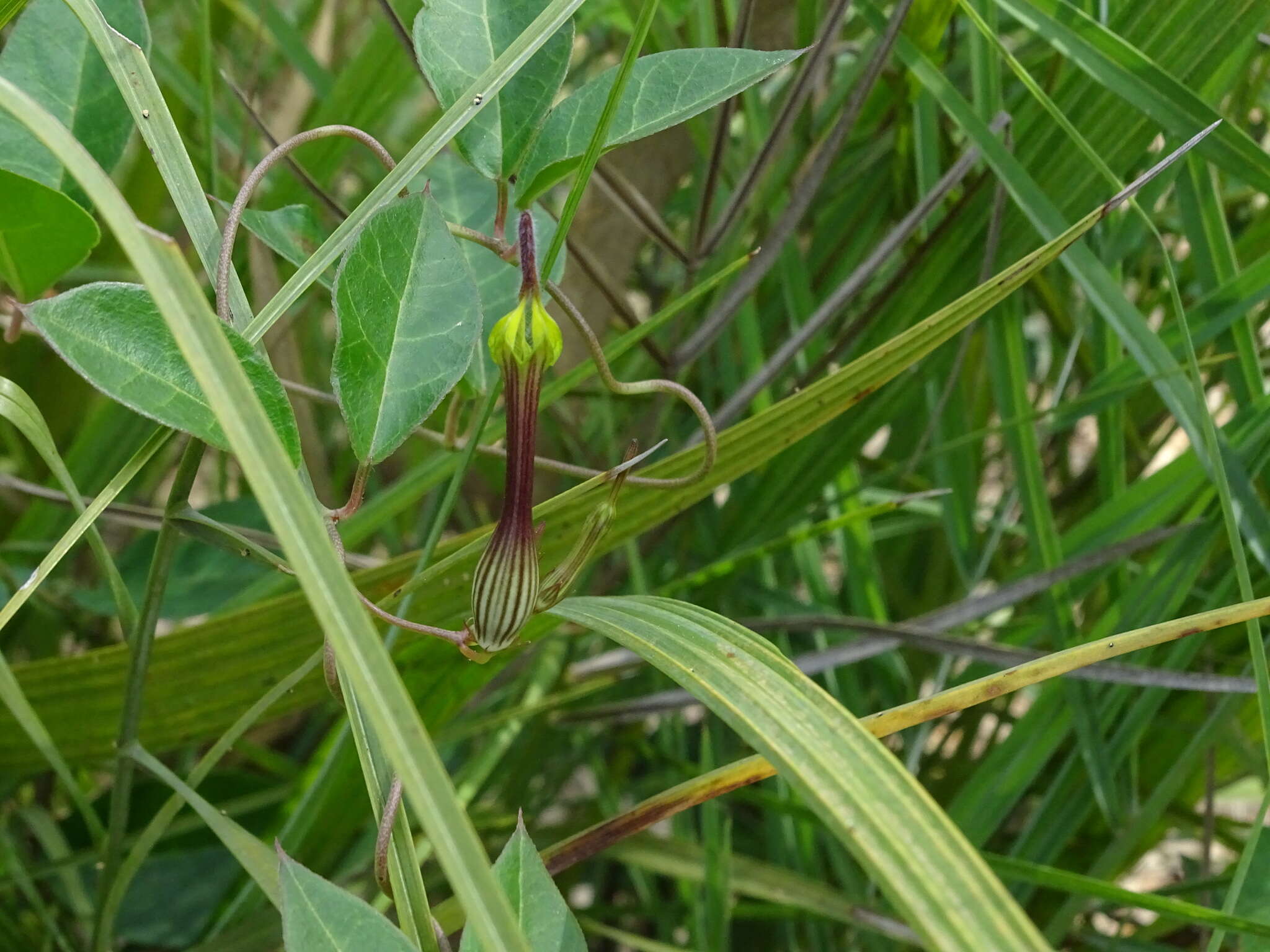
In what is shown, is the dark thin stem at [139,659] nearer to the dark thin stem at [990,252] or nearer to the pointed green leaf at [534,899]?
the pointed green leaf at [534,899]

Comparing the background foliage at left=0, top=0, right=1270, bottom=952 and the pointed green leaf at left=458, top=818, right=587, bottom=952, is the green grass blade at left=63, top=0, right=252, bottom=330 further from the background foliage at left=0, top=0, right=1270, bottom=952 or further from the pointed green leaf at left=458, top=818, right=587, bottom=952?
the pointed green leaf at left=458, top=818, right=587, bottom=952

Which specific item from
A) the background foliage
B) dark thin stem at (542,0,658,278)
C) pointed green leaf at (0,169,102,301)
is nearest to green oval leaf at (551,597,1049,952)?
the background foliage

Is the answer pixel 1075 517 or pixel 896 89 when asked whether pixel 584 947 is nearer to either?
pixel 896 89

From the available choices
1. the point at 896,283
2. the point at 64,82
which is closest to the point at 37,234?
the point at 64,82

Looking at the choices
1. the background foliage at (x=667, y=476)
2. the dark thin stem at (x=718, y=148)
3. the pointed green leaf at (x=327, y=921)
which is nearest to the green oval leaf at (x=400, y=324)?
the background foliage at (x=667, y=476)

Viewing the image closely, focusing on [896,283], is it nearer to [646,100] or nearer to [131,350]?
[646,100]
